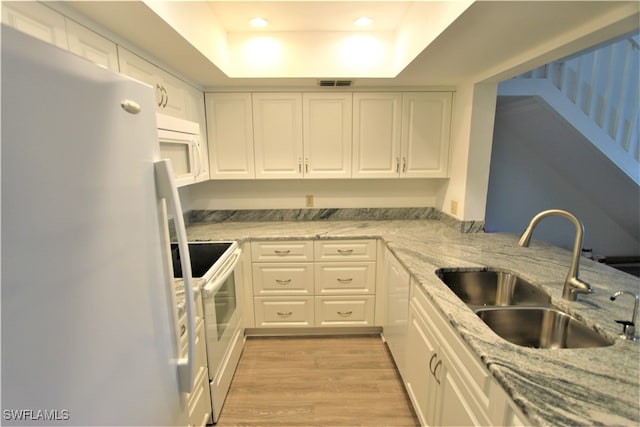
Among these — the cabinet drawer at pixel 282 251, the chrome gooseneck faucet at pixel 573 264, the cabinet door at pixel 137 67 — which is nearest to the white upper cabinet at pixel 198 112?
the cabinet door at pixel 137 67

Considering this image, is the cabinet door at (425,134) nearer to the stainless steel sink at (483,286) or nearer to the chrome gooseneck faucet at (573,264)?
the stainless steel sink at (483,286)

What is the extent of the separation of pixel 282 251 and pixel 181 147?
1155 millimetres

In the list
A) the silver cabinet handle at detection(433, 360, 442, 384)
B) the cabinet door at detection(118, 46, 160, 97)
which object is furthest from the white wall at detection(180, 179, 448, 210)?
the silver cabinet handle at detection(433, 360, 442, 384)

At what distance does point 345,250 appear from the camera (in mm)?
2432

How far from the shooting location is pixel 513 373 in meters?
0.84

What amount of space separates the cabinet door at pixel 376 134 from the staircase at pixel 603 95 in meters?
0.90

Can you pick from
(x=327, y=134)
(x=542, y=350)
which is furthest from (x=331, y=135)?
(x=542, y=350)

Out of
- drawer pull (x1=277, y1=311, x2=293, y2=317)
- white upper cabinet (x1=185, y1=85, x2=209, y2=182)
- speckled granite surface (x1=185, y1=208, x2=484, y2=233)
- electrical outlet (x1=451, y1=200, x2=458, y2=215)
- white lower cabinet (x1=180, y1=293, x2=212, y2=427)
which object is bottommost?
drawer pull (x1=277, y1=311, x2=293, y2=317)

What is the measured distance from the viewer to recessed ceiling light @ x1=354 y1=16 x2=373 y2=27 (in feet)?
6.90

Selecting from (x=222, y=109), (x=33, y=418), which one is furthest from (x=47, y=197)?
(x=222, y=109)

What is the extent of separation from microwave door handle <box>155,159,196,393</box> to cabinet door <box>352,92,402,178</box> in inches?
78.2

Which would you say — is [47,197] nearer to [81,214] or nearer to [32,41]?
[81,214]

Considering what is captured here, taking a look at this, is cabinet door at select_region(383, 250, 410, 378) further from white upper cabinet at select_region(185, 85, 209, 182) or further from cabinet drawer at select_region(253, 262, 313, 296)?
white upper cabinet at select_region(185, 85, 209, 182)

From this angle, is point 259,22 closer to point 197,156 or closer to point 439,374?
point 197,156
